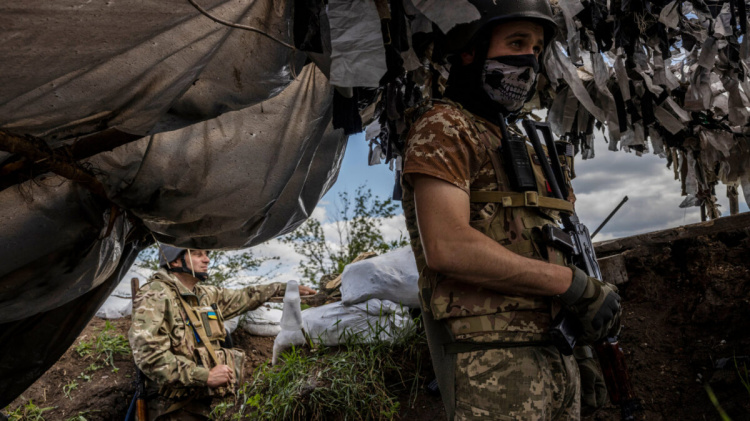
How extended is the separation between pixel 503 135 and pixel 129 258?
1826 millimetres

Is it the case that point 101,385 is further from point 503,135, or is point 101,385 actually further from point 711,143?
point 711,143

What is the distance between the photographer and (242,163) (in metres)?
1.97

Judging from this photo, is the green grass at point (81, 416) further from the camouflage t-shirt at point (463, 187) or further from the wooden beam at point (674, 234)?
the wooden beam at point (674, 234)

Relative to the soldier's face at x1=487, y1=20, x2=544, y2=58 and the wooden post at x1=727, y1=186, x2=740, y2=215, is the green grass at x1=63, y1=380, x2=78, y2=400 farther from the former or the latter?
the wooden post at x1=727, y1=186, x2=740, y2=215

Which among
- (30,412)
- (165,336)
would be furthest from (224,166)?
(30,412)

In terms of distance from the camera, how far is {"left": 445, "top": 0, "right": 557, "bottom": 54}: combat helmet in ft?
5.57

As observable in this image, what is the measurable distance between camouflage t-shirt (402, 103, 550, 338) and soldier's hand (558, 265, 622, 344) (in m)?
0.09

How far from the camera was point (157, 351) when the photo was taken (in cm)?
367

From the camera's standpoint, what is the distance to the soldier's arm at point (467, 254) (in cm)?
142

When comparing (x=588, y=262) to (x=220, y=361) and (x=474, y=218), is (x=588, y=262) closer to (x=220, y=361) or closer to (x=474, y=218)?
(x=474, y=218)

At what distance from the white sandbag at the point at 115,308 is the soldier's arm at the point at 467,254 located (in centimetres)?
624

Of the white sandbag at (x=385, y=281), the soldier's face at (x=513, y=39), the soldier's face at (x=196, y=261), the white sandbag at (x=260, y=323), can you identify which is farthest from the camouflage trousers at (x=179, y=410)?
the soldier's face at (x=513, y=39)

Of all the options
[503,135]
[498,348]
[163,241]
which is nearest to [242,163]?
[163,241]

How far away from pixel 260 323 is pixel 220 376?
235cm
